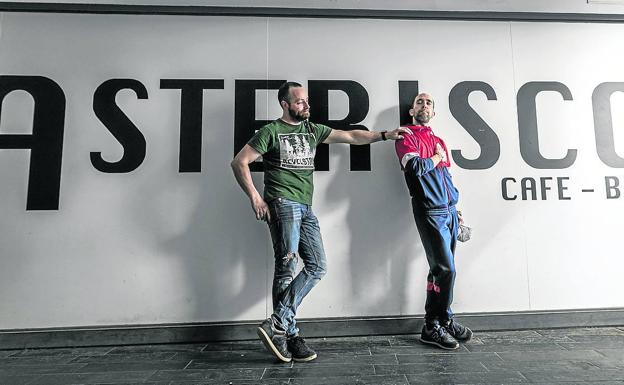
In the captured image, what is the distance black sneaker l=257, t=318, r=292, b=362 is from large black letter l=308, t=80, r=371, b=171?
1.11m

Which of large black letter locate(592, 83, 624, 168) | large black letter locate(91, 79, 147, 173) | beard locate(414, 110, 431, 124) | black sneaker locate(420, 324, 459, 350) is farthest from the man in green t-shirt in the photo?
large black letter locate(592, 83, 624, 168)

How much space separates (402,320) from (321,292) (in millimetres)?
578

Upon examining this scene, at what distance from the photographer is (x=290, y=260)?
78.8 inches

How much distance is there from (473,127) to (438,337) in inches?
58.6

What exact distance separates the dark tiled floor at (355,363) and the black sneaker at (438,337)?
0.17 feet

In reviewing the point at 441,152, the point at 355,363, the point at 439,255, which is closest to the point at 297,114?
the point at 441,152

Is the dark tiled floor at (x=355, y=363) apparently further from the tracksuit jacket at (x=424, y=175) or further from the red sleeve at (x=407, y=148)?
the red sleeve at (x=407, y=148)

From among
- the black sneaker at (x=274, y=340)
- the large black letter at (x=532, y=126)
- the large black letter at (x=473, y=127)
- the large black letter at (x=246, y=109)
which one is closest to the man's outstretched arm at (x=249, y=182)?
the large black letter at (x=246, y=109)

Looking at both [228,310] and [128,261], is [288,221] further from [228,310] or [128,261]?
[128,261]

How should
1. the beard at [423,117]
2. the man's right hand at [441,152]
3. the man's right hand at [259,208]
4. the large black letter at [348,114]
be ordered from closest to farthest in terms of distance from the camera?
the man's right hand at [259,208] → the man's right hand at [441,152] → the beard at [423,117] → the large black letter at [348,114]

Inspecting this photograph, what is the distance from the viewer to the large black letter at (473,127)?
8.46 feet

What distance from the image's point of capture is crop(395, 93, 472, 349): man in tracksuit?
7.14 feet

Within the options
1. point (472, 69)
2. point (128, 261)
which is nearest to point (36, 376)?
point (128, 261)

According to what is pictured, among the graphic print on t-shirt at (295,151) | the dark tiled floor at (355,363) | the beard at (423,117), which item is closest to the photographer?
the dark tiled floor at (355,363)
